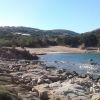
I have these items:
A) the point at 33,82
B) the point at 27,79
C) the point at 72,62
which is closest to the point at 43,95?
the point at 33,82

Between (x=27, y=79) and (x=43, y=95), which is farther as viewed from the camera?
(x=27, y=79)

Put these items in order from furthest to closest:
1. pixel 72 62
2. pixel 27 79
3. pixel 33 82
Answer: pixel 72 62 < pixel 27 79 < pixel 33 82

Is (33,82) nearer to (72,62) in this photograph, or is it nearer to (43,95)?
(43,95)

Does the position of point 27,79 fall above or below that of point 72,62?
above

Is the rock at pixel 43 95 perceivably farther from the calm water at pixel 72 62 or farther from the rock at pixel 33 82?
the calm water at pixel 72 62

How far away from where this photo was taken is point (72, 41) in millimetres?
156500

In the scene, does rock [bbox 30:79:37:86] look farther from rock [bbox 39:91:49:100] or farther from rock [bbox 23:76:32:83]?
rock [bbox 39:91:49:100]

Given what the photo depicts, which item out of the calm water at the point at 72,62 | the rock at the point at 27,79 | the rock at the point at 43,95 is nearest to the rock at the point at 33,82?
the rock at the point at 27,79

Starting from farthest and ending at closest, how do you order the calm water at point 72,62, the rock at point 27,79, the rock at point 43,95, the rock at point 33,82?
the calm water at point 72,62, the rock at point 27,79, the rock at point 33,82, the rock at point 43,95

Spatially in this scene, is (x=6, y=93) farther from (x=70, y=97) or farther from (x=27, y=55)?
(x=27, y=55)

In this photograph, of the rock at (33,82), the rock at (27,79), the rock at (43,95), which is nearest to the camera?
the rock at (43,95)

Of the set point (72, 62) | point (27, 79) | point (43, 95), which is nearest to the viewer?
point (43, 95)

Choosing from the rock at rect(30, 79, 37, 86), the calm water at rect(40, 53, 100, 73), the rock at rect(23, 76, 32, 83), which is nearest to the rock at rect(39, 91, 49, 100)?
the rock at rect(30, 79, 37, 86)

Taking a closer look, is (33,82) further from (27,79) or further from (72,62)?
(72,62)
